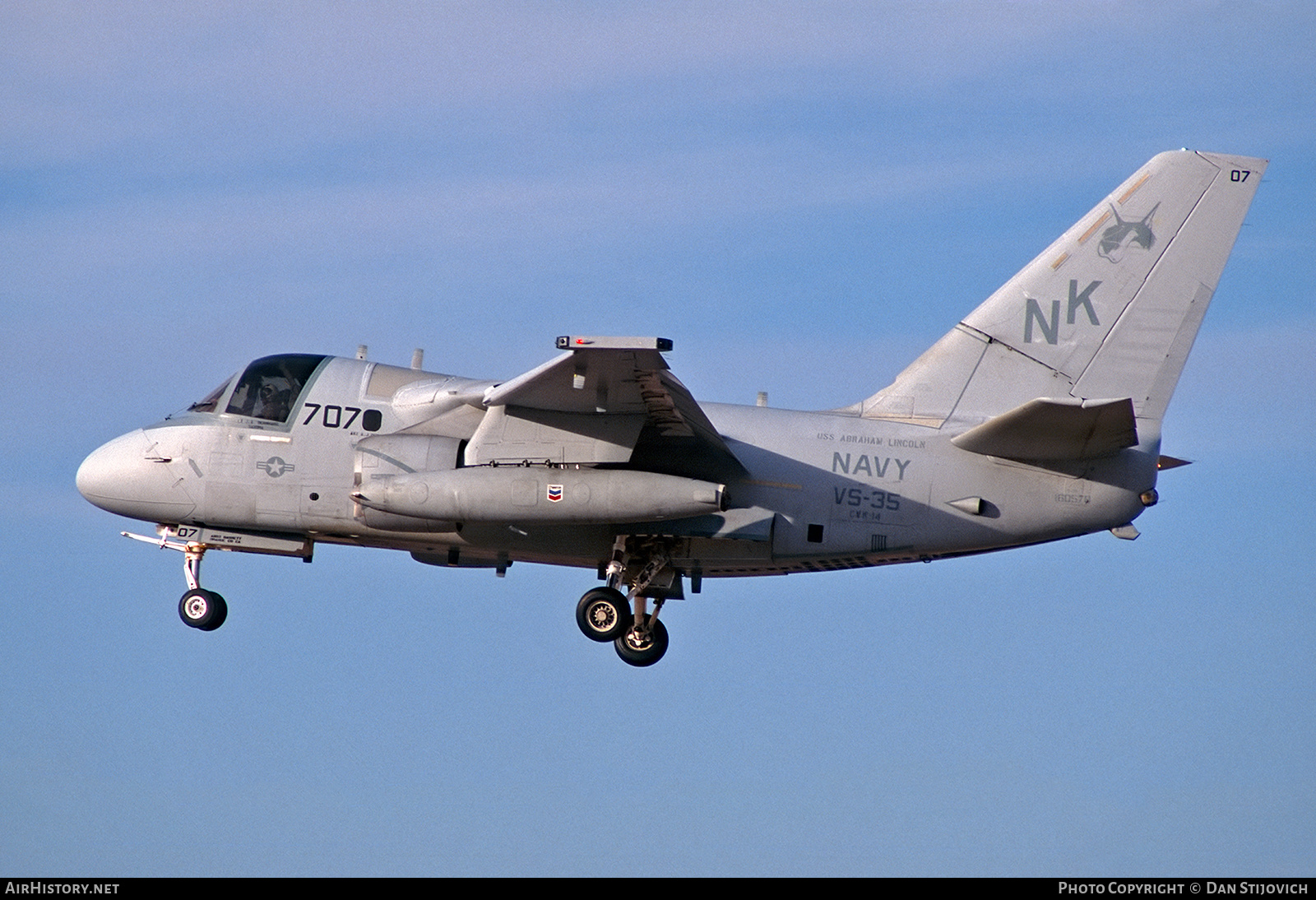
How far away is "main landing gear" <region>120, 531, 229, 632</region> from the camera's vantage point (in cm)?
2108

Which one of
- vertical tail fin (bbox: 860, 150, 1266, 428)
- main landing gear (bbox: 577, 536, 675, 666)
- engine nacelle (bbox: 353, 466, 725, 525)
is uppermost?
vertical tail fin (bbox: 860, 150, 1266, 428)

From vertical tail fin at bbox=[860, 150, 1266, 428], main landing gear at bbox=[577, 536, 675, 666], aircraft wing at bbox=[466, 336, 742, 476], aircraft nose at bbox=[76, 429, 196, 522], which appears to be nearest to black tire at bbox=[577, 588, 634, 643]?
main landing gear at bbox=[577, 536, 675, 666]

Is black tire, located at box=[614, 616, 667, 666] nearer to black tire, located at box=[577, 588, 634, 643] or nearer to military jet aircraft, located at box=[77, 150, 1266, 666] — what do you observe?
military jet aircraft, located at box=[77, 150, 1266, 666]

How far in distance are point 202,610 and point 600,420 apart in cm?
616

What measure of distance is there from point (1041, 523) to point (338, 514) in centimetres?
851

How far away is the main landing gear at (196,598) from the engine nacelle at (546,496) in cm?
371

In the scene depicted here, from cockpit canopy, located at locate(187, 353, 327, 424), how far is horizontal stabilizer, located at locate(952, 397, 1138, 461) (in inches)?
320

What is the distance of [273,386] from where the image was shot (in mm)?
20688

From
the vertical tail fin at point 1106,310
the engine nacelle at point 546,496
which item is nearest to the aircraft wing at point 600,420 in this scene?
the engine nacelle at point 546,496

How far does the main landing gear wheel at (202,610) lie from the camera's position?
21078 millimetres

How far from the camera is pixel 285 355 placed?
21000mm

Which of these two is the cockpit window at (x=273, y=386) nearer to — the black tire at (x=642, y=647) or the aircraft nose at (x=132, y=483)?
the aircraft nose at (x=132, y=483)
